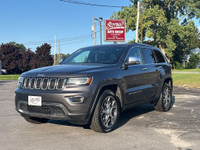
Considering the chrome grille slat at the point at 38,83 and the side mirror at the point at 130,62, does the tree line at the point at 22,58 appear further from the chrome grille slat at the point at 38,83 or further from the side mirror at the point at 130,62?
the chrome grille slat at the point at 38,83

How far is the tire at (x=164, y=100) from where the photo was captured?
265 inches

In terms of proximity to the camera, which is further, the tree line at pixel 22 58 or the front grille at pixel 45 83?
the tree line at pixel 22 58

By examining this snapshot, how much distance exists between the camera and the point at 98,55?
5594mm

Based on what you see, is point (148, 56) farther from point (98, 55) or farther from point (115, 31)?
point (115, 31)

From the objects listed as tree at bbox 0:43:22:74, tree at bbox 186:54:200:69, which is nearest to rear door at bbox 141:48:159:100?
tree at bbox 186:54:200:69

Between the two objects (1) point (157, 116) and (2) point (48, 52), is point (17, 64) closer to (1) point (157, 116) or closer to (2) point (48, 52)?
(2) point (48, 52)

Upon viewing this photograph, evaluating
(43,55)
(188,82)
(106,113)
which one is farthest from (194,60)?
(106,113)

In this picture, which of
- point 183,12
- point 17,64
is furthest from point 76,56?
point 17,64

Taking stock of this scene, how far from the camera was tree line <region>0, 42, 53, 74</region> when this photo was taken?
216 ft

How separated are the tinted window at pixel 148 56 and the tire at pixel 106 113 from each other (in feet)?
5.93

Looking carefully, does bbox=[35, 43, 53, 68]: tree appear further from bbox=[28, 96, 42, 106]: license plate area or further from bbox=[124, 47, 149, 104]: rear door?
bbox=[28, 96, 42, 106]: license plate area

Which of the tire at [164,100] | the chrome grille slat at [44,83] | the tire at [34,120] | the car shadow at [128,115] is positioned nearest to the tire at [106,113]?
the car shadow at [128,115]

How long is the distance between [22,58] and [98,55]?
67591 mm

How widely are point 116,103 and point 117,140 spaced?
2.86 ft
